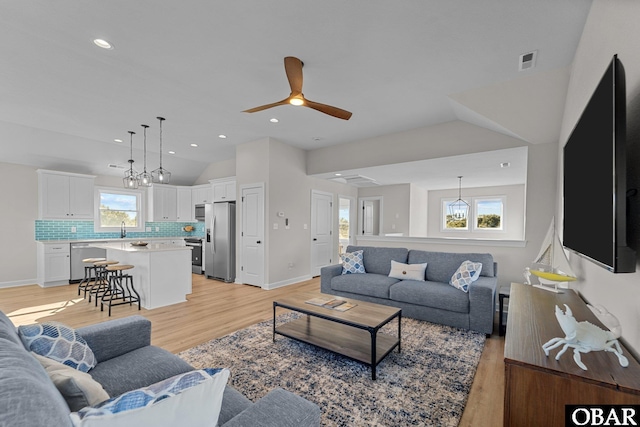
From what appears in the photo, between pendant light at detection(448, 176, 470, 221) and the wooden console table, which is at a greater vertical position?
pendant light at detection(448, 176, 470, 221)

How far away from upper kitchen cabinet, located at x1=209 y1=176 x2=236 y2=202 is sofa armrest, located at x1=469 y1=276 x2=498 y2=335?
487 centimetres

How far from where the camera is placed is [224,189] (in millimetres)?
6457

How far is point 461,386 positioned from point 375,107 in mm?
3291

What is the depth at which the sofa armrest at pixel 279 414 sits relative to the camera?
0.96 meters

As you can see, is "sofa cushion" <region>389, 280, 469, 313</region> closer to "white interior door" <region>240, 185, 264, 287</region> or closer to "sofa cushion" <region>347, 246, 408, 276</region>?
"sofa cushion" <region>347, 246, 408, 276</region>

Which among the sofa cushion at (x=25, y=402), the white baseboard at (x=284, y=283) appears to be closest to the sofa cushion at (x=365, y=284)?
the white baseboard at (x=284, y=283)

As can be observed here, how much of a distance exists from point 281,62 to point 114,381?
Result: 2.81m

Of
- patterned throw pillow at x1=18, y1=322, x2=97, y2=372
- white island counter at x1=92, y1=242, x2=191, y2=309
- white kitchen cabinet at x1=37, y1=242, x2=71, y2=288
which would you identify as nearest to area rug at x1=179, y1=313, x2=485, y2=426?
patterned throw pillow at x1=18, y1=322, x2=97, y2=372

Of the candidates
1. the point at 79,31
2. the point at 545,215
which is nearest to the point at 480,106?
the point at 545,215

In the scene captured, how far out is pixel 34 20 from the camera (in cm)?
221

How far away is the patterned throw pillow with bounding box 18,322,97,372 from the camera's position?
1258mm

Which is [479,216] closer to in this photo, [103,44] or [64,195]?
[103,44]

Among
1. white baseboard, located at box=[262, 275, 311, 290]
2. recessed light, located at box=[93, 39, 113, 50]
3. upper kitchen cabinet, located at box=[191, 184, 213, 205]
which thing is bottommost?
white baseboard, located at box=[262, 275, 311, 290]

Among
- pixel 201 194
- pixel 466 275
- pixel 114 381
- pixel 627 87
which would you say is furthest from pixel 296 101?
pixel 201 194
